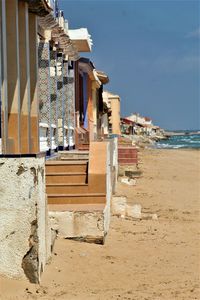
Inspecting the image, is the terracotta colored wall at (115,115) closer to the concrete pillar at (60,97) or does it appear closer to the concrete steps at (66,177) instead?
the concrete pillar at (60,97)

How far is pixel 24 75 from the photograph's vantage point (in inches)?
429

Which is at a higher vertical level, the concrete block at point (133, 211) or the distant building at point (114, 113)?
the distant building at point (114, 113)

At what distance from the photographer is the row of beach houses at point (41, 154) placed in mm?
6262

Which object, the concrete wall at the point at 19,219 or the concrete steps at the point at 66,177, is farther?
the concrete steps at the point at 66,177

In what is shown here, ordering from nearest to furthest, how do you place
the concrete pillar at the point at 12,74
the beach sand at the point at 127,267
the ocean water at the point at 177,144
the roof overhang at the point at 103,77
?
the beach sand at the point at 127,267 < the concrete pillar at the point at 12,74 < the roof overhang at the point at 103,77 < the ocean water at the point at 177,144

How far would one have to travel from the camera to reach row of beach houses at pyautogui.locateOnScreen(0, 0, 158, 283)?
6.26 metres

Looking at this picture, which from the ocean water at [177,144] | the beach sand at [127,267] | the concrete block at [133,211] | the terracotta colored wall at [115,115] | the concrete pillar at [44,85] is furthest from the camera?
the ocean water at [177,144]

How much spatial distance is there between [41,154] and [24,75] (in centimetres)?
439

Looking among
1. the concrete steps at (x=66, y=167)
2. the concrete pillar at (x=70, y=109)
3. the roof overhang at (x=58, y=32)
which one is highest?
the roof overhang at (x=58, y=32)

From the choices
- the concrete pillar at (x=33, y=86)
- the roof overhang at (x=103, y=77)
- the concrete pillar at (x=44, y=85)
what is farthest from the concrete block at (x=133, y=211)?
the roof overhang at (x=103, y=77)

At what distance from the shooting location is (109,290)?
22.6ft

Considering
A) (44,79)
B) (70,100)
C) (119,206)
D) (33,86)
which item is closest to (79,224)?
(33,86)

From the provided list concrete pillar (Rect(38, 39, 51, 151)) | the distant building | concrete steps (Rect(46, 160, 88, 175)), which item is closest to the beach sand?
concrete steps (Rect(46, 160, 88, 175))

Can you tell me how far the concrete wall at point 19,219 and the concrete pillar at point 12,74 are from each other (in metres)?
3.90
